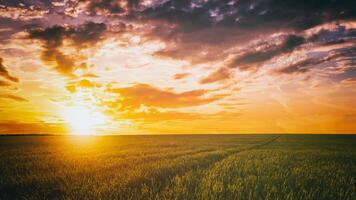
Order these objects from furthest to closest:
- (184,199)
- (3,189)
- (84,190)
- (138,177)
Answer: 1. (138,177)
2. (3,189)
3. (84,190)
4. (184,199)

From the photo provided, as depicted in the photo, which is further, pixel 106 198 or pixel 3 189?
pixel 3 189

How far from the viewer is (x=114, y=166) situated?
10.7 meters

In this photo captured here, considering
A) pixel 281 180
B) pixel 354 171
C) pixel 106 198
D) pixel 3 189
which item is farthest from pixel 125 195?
pixel 354 171

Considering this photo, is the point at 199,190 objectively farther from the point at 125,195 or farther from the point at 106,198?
the point at 106,198

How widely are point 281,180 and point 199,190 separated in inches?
122

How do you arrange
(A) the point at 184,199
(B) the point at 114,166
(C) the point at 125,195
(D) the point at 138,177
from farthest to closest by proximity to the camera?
(B) the point at 114,166, (D) the point at 138,177, (C) the point at 125,195, (A) the point at 184,199

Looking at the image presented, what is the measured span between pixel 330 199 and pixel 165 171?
5.47m

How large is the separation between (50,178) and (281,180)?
781 centimetres

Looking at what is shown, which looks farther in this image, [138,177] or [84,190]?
[138,177]

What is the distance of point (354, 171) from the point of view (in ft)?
32.2

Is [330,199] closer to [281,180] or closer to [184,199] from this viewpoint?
[281,180]

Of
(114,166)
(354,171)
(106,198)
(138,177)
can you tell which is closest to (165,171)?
(138,177)

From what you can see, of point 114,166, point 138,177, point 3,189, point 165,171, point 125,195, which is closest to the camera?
point 125,195

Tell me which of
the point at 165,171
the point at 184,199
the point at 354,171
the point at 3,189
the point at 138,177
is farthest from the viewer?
the point at 354,171
